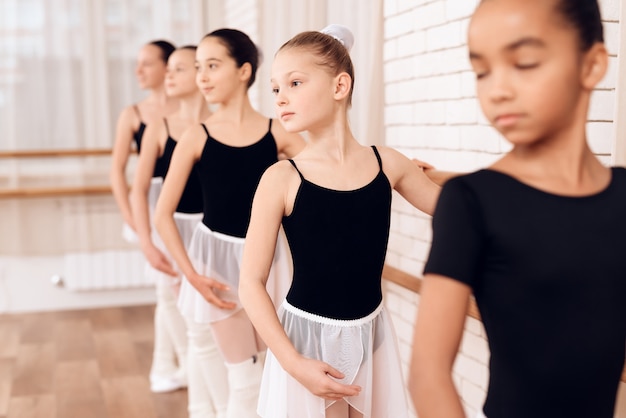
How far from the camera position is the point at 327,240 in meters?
1.62

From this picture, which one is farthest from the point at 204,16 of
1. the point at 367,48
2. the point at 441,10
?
the point at 441,10

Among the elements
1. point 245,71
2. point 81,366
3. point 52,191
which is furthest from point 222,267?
point 52,191

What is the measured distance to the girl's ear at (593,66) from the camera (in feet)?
2.97

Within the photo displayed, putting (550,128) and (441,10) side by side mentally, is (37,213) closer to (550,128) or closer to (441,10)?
(441,10)

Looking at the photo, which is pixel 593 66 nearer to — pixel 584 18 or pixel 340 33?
pixel 584 18

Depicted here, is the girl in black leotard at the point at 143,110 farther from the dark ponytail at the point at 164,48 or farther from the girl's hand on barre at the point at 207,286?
the girl's hand on barre at the point at 207,286

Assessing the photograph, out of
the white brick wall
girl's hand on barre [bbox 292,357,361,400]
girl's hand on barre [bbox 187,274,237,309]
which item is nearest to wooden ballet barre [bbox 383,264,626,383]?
the white brick wall

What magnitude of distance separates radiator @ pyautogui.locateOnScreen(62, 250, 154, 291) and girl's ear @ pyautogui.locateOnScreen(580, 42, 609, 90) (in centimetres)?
495

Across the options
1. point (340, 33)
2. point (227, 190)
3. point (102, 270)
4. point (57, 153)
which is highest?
point (340, 33)

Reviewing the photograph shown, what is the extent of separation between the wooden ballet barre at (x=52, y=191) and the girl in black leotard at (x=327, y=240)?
156 inches

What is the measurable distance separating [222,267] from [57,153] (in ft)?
10.7

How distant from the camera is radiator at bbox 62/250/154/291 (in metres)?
5.52

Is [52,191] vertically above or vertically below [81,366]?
above

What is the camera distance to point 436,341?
912mm
